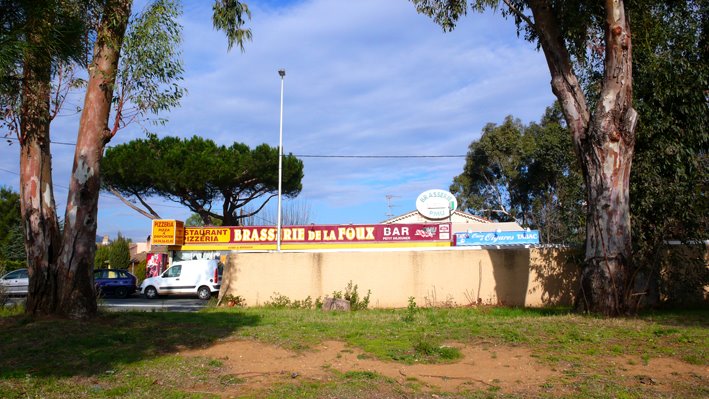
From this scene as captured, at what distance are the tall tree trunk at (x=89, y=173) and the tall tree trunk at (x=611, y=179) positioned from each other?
9487mm

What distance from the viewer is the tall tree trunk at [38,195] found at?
1058cm

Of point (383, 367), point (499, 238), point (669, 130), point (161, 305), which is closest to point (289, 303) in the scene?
point (161, 305)

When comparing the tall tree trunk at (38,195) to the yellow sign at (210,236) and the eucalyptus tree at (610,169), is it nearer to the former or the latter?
the eucalyptus tree at (610,169)

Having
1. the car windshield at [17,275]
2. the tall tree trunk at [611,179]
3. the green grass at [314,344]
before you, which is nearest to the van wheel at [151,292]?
the car windshield at [17,275]

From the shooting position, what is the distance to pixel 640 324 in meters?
9.93

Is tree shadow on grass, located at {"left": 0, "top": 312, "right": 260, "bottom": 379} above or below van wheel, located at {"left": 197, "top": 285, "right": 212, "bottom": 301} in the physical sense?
below

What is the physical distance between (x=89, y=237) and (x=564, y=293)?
12.4 m

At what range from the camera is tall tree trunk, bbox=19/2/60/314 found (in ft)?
34.7

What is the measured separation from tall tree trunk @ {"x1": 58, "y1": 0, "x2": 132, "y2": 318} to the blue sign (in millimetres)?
21162

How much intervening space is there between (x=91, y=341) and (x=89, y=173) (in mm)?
3487

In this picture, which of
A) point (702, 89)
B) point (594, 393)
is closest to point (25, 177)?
point (594, 393)

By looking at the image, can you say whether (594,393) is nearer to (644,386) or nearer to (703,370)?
(644,386)

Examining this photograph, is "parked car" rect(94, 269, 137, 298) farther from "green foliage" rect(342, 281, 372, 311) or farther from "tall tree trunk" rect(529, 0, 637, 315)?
"tall tree trunk" rect(529, 0, 637, 315)

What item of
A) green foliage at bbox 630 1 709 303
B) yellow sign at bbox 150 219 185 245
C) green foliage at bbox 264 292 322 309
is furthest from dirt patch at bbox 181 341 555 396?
yellow sign at bbox 150 219 185 245
